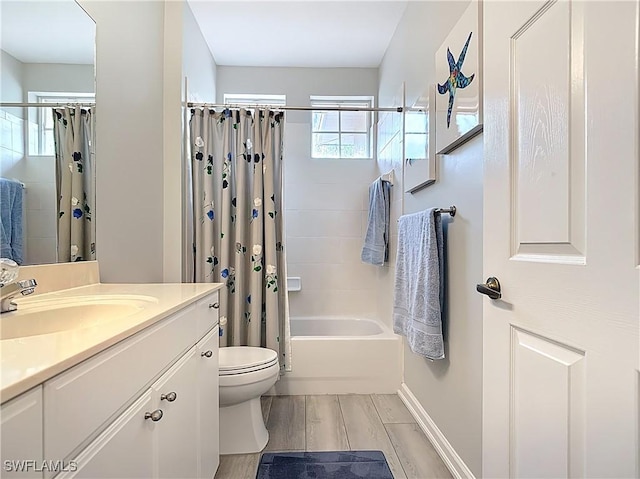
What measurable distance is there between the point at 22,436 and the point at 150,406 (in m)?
0.44

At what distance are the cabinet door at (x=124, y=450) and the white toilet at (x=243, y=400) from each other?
32.8 inches

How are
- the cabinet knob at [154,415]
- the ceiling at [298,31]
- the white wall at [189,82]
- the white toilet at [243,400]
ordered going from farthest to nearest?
1. the ceiling at [298,31]
2. the white wall at [189,82]
3. the white toilet at [243,400]
4. the cabinet knob at [154,415]

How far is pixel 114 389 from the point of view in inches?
28.9

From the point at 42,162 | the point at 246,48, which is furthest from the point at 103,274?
the point at 246,48

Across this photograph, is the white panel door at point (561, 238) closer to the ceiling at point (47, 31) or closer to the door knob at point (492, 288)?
the door knob at point (492, 288)

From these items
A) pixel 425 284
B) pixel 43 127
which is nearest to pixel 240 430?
pixel 425 284

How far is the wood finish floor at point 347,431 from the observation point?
67.4 inches

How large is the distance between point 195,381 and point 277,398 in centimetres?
135

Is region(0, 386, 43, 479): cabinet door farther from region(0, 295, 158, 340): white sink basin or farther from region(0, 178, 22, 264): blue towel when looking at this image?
region(0, 178, 22, 264): blue towel

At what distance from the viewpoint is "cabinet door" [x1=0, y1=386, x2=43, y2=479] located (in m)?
0.47

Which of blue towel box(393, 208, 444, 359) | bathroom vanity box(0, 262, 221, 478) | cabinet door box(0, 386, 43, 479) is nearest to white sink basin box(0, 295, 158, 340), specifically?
bathroom vanity box(0, 262, 221, 478)

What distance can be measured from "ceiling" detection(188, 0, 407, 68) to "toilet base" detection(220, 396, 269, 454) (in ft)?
7.90

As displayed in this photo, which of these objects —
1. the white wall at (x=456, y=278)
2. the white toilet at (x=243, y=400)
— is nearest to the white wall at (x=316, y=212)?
the white wall at (x=456, y=278)

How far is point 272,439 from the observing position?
1.96m
